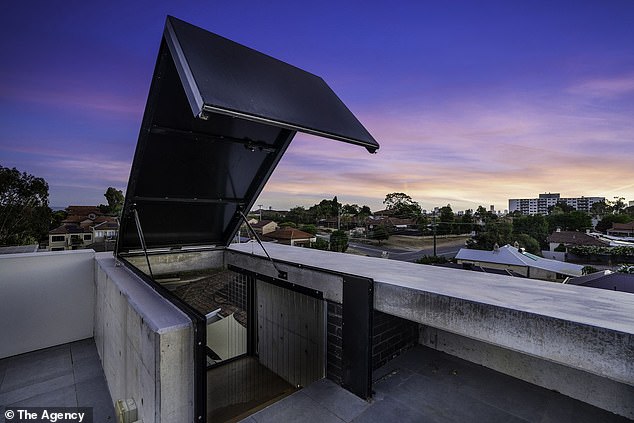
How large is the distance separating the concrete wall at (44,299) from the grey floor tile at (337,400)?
3.75 metres

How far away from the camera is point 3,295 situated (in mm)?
3811

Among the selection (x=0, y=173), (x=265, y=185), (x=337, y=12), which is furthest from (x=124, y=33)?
(x=0, y=173)

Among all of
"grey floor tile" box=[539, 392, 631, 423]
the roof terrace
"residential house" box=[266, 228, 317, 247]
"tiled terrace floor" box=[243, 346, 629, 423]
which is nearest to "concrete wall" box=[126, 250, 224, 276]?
the roof terrace

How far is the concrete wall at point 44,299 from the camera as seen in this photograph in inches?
152

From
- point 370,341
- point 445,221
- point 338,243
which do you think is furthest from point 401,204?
point 370,341

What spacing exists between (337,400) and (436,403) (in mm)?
823

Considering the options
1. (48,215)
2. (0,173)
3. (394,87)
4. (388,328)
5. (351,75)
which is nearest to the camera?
(388,328)

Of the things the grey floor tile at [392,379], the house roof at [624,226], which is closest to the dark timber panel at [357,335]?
the grey floor tile at [392,379]

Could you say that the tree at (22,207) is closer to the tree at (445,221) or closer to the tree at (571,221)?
the tree at (445,221)

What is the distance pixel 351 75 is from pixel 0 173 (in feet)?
102

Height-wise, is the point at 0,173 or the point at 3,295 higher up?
the point at 0,173

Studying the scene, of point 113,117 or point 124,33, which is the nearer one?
point 124,33

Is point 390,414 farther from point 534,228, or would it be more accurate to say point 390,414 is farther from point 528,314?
point 534,228

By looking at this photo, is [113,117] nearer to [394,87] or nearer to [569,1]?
[394,87]
